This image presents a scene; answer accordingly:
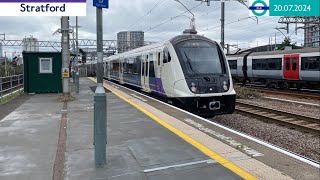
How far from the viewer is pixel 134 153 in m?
6.71

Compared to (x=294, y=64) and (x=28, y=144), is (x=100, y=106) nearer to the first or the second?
(x=28, y=144)

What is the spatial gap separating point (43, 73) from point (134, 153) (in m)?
15.1

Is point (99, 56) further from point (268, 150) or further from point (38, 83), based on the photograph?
point (38, 83)

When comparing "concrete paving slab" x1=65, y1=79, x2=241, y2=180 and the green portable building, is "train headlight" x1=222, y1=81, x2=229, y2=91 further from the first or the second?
the green portable building

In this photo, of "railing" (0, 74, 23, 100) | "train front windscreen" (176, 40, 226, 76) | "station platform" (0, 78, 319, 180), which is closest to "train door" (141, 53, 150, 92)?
"train front windscreen" (176, 40, 226, 76)

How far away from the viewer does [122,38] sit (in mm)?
71625

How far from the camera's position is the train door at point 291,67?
26.0 meters

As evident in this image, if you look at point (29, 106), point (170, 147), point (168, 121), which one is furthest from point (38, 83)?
point (170, 147)

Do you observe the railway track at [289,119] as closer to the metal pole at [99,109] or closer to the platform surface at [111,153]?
the platform surface at [111,153]

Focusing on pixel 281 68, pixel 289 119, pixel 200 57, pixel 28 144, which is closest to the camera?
pixel 28 144

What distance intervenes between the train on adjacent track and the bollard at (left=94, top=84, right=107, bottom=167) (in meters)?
20.7

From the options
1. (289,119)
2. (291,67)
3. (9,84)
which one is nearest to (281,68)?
(291,67)

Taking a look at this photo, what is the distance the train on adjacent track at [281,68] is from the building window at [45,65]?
15502 mm

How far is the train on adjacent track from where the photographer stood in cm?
2481
